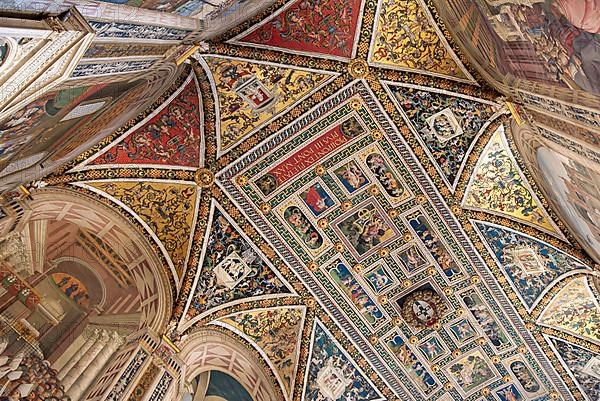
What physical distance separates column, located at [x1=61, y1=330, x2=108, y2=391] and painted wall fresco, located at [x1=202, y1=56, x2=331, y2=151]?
4.78m

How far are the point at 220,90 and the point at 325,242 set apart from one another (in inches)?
149

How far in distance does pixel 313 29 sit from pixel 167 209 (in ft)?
14.6

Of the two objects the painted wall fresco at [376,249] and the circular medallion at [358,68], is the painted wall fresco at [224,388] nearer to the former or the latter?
the painted wall fresco at [376,249]

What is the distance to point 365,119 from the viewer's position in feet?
37.1

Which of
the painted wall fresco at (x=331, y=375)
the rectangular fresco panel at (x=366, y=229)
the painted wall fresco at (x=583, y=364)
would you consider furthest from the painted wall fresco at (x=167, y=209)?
the painted wall fresco at (x=583, y=364)

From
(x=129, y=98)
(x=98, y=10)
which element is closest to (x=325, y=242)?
(x=129, y=98)

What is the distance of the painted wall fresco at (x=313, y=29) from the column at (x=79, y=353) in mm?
6930

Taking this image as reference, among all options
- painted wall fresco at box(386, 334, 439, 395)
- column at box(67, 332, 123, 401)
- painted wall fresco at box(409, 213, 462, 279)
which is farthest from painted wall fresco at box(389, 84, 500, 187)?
column at box(67, 332, 123, 401)

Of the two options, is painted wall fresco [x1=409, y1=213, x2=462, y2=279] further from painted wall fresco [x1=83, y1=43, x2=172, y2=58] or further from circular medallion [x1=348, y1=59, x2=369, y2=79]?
painted wall fresco [x1=83, y1=43, x2=172, y2=58]

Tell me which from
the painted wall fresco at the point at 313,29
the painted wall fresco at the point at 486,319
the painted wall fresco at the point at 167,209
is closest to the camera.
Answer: the painted wall fresco at the point at 313,29

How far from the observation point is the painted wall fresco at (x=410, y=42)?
10203 mm

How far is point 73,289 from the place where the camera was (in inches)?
536

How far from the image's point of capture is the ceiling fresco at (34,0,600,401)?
10.7 metres

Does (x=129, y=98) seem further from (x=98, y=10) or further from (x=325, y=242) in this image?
(x=325, y=242)
